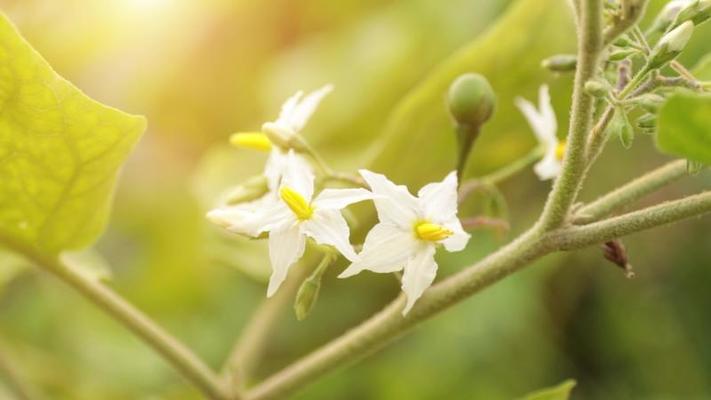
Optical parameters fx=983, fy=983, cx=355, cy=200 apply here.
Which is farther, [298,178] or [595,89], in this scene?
[298,178]

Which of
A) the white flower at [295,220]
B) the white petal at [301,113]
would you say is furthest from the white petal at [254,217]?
the white petal at [301,113]

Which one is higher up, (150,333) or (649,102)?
(649,102)

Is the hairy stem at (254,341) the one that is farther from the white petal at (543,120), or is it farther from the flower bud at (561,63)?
the flower bud at (561,63)

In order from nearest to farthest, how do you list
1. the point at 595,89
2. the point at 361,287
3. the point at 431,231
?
the point at 595,89
the point at 431,231
the point at 361,287

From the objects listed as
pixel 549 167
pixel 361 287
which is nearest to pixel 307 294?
pixel 549 167

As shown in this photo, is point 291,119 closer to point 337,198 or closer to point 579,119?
point 337,198

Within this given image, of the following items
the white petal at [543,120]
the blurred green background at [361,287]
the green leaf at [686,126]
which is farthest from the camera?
the blurred green background at [361,287]
